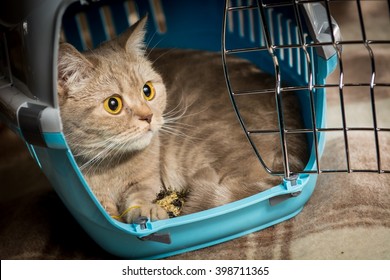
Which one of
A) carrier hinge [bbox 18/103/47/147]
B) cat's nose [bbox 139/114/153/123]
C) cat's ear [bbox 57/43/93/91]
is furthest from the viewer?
cat's nose [bbox 139/114/153/123]

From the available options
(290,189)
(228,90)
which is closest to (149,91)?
(228,90)

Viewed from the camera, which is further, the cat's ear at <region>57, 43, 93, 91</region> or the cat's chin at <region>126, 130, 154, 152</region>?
the cat's chin at <region>126, 130, 154, 152</region>

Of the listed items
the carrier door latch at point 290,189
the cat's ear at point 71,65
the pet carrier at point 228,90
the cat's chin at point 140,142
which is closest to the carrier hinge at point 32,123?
the pet carrier at point 228,90

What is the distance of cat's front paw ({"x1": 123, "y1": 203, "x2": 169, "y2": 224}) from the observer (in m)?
1.31

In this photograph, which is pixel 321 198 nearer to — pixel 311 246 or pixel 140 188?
pixel 311 246

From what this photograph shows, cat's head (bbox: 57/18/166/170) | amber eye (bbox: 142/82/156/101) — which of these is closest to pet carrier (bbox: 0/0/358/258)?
cat's head (bbox: 57/18/166/170)

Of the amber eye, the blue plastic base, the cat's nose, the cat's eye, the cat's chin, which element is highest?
the cat's eye

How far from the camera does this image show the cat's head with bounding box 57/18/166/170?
128 centimetres

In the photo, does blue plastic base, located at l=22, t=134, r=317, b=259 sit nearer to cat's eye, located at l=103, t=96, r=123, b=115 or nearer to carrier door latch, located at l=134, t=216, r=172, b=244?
carrier door latch, located at l=134, t=216, r=172, b=244

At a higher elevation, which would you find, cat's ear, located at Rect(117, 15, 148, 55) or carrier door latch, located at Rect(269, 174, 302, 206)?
cat's ear, located at Rect(117, 15, 148, 55)

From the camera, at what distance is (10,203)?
1.68m

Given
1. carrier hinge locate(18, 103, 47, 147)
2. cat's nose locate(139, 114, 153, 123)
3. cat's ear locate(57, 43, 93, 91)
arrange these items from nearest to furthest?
1. carrier hinge locate(18, 103, 47, 147)
2. cat's ear locate(57, 43, 93, 91)
3. cat's nose locate(139, 114, 153, 123)

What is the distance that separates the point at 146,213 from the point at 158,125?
22cm

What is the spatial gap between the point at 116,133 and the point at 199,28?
0.74 meters
